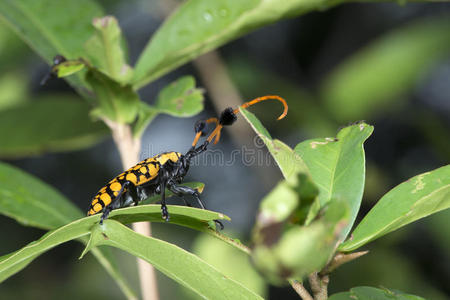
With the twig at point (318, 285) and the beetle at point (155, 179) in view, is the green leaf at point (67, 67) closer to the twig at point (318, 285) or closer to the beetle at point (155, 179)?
the beetle at point (155, 179)

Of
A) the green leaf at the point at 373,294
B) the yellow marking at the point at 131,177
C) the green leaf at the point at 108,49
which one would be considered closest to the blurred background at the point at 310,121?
the yellow marking at the point at 131,177

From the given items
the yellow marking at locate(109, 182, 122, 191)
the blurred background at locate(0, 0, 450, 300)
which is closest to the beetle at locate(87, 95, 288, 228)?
the yellow marking at locate(109, 182, 122, 191)

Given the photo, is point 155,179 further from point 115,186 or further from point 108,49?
point 108,49

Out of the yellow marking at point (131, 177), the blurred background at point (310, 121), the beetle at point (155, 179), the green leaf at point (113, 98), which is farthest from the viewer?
the blurred background at point (310, 121)

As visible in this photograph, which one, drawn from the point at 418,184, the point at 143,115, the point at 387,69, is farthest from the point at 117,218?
the point at 387,69

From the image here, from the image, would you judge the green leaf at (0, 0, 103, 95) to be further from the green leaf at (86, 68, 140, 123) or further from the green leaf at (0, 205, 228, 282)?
the green leaf at (0, 205, 228, 282)

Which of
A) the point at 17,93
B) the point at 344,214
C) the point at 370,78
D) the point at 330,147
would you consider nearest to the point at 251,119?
the point at 330,147
